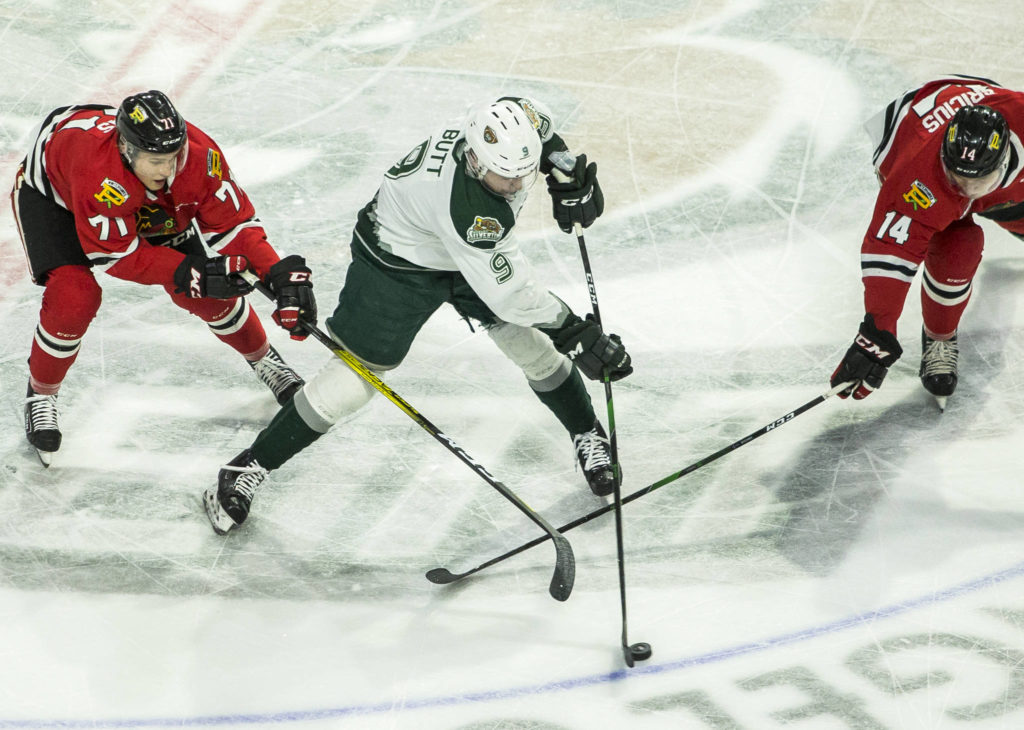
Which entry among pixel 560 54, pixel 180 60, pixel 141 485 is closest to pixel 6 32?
pixel 180 60

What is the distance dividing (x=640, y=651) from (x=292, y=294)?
1334 millimetres

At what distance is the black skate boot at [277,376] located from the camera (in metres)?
3.89

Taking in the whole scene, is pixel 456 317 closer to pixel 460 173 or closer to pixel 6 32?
pixel 460 173

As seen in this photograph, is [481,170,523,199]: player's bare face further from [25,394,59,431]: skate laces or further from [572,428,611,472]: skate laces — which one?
[25,394,59,431]: skate laces

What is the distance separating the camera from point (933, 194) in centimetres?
334

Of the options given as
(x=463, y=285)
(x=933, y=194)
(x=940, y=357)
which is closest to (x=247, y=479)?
(x=463, y=285)

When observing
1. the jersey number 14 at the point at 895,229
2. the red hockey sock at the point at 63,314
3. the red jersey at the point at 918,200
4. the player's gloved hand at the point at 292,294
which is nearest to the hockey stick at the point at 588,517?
the red jersey at the point at 918,200

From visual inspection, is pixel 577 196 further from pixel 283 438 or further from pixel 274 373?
pixel 274 373

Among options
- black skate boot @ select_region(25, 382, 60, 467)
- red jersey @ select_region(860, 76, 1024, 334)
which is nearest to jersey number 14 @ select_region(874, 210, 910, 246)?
red jersey @ select_region(860, 76, 1024, 334)

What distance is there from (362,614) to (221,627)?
1.22 feet

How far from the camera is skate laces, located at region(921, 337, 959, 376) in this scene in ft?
12.6

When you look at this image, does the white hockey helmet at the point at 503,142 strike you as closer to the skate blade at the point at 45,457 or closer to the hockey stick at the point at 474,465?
the hockey stick at the point at 474,465

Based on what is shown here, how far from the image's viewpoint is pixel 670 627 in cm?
316

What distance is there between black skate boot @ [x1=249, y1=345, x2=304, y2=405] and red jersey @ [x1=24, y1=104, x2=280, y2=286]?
0.52 metres
